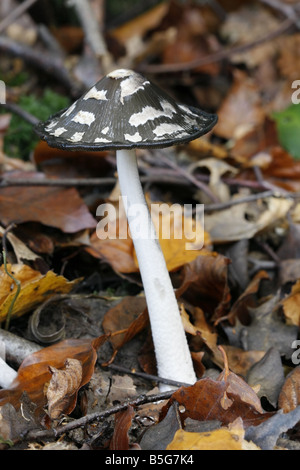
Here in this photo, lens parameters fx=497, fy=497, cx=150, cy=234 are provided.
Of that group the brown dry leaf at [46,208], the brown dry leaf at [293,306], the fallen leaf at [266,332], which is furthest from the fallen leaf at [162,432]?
the brown dry leaf at [46,208]

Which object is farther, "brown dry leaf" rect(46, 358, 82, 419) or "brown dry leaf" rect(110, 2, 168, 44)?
"brown dry leaf" rect(110, 2, 168, 44)

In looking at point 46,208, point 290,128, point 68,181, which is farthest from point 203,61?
point 46,208

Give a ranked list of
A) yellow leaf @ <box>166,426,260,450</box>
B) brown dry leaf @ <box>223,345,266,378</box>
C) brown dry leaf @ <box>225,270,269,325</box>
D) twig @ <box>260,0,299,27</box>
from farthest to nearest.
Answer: twig @ <box>260,0,299,27</box>
brown dry leaf @ <box>225,270,269,325</box>
brown dry leaf @ <box>223,345,266,378</box>
yellow leaf @ <box>166,426,260,450</box>

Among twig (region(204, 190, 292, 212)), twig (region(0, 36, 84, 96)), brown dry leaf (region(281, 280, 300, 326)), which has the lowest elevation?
brown dry leaf (region(281, 280, 300, 326))

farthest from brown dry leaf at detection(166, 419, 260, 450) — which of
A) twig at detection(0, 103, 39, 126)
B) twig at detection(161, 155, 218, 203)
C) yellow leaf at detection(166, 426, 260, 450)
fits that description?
twig at detection(0, 103, 39, 126)

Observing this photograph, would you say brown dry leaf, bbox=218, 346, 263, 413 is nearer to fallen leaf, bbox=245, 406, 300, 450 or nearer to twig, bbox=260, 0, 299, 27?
fallen leaf, bbox=245, 406, 300, 450
